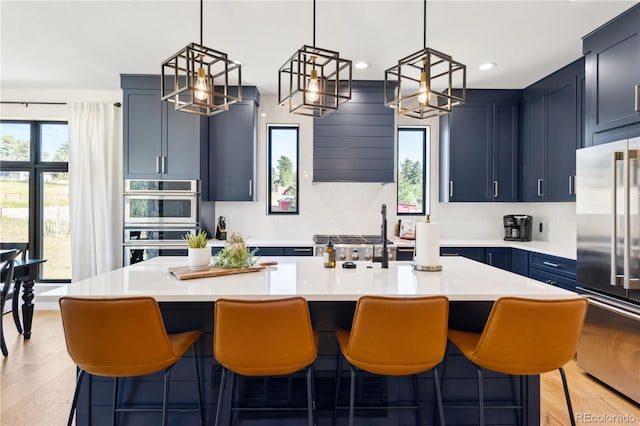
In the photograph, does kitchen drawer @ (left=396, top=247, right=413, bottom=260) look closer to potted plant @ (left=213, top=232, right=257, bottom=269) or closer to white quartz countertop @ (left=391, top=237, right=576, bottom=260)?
white quartz countertop @ (left=391, top=237, right=576, bottom=260)

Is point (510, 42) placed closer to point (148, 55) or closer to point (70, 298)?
point (148, 55)

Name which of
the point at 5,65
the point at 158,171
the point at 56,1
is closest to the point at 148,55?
the point at 56,1

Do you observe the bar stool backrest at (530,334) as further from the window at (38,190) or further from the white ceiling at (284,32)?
the window at (38,190)

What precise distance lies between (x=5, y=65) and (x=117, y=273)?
3208 millimetres

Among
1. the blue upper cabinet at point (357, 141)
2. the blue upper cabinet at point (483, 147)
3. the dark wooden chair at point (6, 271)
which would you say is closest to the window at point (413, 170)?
the blue upper cabinet at point (483, 147)

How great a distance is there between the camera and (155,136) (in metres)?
4.01

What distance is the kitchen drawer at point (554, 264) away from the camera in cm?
315

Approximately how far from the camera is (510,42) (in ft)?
10.4

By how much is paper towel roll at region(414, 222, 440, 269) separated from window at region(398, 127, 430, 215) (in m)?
2.50

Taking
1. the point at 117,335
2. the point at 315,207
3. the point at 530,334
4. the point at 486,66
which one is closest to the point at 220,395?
the point at 117,335

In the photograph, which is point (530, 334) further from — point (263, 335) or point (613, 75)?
point (613, 75)

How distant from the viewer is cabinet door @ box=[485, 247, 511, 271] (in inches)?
160

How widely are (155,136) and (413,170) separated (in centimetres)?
314

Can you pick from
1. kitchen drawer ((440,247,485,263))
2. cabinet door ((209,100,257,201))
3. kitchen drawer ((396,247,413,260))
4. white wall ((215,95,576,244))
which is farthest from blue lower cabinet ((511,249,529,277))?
cabinet door ((209,100,257,201))
